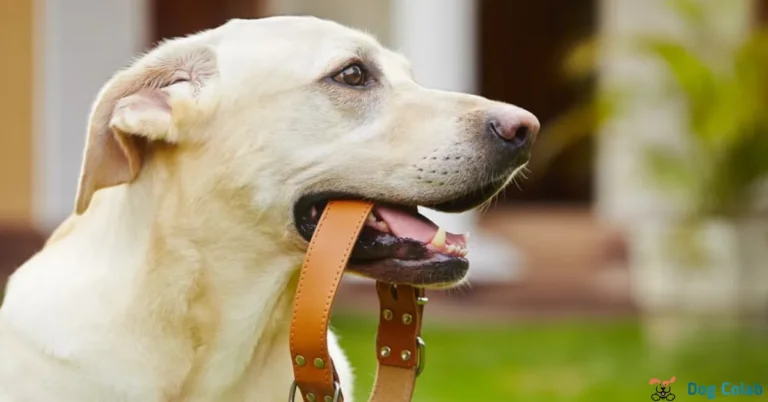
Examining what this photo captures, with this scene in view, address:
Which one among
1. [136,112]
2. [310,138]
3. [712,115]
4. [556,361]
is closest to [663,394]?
[556,361]

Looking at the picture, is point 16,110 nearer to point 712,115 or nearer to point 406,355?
point 712,115

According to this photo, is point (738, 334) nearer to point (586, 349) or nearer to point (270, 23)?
point (586, 349)

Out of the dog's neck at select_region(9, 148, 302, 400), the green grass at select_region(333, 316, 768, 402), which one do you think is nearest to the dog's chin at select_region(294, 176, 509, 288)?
the dog's neck at select_region(9, 148, 302, 400)

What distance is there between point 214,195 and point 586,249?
307 inches

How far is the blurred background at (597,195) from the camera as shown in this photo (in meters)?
6.53

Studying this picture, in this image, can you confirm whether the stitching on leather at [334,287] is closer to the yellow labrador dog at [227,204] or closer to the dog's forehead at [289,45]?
the yellow labrador dog at [227,204]

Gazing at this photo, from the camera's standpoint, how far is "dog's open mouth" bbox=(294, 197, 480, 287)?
284cm

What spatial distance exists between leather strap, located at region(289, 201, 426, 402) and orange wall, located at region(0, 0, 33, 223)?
6.62 meters

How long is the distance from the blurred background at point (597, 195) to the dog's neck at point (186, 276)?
7.47ft

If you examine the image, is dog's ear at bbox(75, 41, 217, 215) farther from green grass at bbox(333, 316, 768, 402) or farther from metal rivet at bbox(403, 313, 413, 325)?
green grass at bbox(333, 316, 768, 402)

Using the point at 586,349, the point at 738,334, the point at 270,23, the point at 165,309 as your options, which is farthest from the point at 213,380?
the point at 738,334

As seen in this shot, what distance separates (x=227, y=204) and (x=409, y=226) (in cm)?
41

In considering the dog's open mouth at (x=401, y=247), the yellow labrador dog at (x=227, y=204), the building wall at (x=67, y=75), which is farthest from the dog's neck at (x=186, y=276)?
the building wall at (x=67, y=75)

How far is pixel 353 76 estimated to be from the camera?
10.0ft
